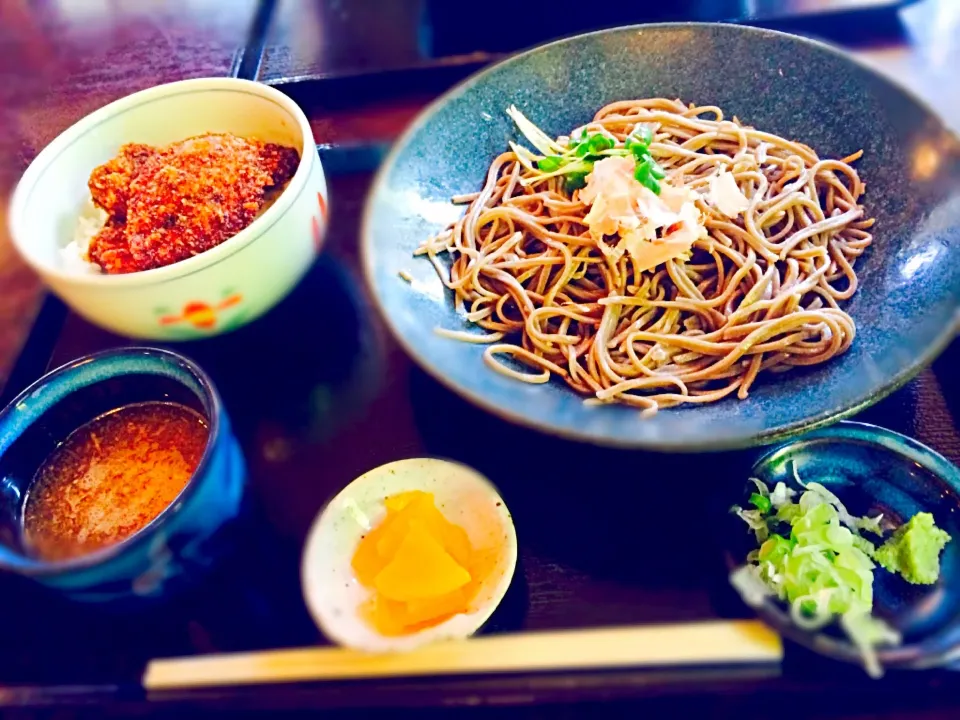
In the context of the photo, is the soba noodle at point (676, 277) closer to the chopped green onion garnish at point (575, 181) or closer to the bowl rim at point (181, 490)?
the chopped green onion garnish at point (575, 181)

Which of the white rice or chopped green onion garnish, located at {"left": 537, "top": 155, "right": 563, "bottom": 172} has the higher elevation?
chopped green onion garnish, located at {"left": 537, "top": 155, "right": 563, "bottom": 172}

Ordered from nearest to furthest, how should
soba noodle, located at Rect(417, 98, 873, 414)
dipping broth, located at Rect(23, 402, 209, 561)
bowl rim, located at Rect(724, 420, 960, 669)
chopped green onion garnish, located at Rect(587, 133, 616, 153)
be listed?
bowl rim, located at Rect(724, 420, 960, 669) → dipping broth, located at Rect(23, 402, 209, 561) → soba noodle, located at Rect(417, 98, 873, 414) → chopped green onion garnish, located at Rect(587, 133, 616, 153)

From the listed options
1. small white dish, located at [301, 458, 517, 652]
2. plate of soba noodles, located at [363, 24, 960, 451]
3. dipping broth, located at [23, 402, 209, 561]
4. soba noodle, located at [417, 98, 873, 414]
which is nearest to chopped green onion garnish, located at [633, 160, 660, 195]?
plate of soba noodles, located at [363, 24, 960, 451]

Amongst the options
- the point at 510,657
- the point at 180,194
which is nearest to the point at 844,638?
the point at 510,657

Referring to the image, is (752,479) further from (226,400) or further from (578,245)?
(226,400)

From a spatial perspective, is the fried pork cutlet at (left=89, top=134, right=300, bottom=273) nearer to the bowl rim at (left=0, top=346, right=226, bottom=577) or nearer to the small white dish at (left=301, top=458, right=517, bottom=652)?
the bowl rim at (left=0, top=346, right=226, bottom=577)

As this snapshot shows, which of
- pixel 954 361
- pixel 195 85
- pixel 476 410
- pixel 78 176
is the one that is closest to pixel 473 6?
pixel 195 85

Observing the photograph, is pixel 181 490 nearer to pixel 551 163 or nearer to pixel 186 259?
pixel 186 259
